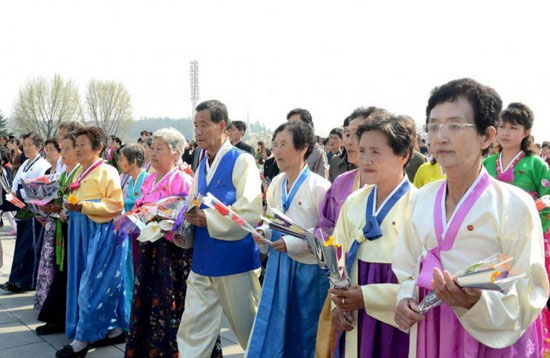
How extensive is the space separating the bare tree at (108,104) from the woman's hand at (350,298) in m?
49.5

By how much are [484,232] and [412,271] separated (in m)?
0.39

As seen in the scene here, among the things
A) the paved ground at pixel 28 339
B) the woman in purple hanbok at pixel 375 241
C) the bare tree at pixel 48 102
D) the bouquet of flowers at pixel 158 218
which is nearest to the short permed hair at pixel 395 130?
the woman in purple hanbok at pixel 375 241

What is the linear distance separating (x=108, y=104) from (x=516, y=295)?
169 feet

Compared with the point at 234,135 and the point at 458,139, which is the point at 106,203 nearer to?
the point at 234,135

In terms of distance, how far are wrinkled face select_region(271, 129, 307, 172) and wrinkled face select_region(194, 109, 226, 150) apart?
0.50m

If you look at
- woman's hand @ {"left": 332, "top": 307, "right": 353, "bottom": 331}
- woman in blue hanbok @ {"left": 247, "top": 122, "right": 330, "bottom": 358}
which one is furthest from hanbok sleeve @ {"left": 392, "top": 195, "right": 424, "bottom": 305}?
woman in blue hanbok @ {"left": 247, "top": 122, "right": 330, "bottom": 358}

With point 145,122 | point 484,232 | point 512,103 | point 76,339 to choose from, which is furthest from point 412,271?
point 145,122

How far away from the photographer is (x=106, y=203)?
4.55 meters

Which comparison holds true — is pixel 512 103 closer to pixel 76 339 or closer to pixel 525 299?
pixel 525 299

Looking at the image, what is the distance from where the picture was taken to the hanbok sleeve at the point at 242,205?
11.6 ft

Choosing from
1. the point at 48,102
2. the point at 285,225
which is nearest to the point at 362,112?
the point at 285,225

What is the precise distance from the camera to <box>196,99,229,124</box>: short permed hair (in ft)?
12.4

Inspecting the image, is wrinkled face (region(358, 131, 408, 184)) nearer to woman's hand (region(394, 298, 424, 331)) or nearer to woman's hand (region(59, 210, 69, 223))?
woman's hand (region(394, 298, 424, 331))

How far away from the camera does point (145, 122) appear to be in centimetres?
10762
